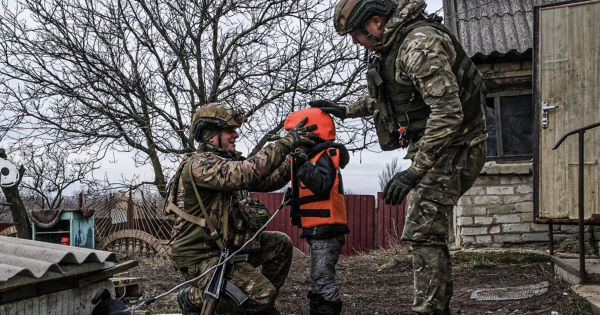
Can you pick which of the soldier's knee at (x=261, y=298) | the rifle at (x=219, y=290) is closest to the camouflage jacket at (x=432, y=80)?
the soldier's knee at (x=261, y=298)

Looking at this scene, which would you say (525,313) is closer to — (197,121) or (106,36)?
(197,121)

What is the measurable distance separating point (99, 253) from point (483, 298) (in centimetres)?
334

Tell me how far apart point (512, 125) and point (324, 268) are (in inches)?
207

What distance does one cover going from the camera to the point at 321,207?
4609 millimetres

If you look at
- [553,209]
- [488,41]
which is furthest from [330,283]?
[488,41]

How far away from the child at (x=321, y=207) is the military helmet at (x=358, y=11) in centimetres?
102

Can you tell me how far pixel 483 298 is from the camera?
5676mm

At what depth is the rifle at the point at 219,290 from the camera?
4.26m

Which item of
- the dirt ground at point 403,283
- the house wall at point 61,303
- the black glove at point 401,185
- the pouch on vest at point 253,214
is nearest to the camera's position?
the black glove at point 401,185

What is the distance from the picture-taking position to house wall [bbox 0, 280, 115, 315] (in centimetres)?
418

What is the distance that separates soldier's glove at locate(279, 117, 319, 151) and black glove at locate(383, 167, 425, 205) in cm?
124

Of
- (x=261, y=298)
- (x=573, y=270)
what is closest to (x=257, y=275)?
(x=261, y=298)

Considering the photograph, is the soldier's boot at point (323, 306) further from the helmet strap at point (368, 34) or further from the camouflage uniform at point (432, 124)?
the helmet strap at point (368, 34)

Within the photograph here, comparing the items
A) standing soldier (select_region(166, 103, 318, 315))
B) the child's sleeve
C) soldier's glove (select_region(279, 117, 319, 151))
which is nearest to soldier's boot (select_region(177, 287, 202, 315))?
standing soldier (select_region(166, 103, 318, 315))
